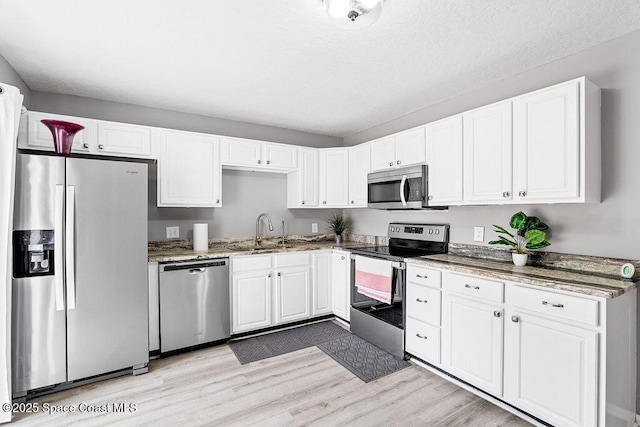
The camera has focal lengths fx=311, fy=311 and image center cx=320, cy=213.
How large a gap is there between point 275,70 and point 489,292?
228 cm

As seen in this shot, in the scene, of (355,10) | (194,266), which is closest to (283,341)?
(194,266)

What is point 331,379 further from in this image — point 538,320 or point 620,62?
point 620,62


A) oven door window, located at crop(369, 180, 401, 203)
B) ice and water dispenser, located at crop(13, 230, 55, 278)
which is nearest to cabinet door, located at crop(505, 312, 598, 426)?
oven door window, located at crop(369, 180, 401, 203)

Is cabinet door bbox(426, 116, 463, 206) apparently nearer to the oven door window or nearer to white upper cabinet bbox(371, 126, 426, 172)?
white upper cabinet bbox(371, 126, 426, 172)

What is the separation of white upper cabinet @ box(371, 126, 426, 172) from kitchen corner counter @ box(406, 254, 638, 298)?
1.03 metres

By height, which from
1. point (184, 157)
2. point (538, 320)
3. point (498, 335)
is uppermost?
point (184, 157)

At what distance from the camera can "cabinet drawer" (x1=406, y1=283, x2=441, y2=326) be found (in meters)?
2.50

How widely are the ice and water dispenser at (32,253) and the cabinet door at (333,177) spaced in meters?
2.70

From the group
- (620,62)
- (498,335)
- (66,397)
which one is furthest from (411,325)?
(66,397)

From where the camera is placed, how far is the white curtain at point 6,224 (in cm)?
198

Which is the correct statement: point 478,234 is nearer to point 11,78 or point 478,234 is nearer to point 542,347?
point 542,347

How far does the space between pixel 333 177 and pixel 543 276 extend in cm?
256

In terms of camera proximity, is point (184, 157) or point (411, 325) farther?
point (184, 157)

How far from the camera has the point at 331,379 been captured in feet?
8.15
